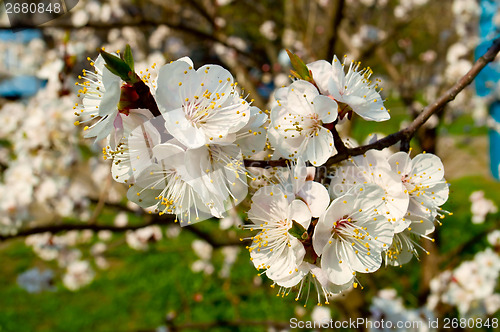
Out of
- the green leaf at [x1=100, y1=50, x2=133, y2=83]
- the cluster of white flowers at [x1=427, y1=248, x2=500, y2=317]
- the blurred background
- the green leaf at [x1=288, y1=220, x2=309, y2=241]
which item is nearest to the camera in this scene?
the green leaf at [x1=100, y1=50, x2=133, y2=83]

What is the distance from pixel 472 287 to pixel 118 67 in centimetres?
288

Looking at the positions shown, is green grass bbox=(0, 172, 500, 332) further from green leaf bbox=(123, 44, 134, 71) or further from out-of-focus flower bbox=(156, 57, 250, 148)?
green leaf bbox=(123, 44, 134, 71)

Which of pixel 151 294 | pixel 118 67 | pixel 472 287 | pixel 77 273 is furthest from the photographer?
pixel 151 294

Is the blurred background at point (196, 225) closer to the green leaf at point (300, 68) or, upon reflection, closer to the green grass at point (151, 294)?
the green grass at point (151, 294)

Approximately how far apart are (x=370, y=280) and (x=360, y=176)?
223 cm

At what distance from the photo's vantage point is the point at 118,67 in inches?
30.2

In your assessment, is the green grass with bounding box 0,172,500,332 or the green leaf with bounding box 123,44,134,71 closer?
the green leaf with bounding box 123,44,134,71

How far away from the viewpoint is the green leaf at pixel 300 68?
0.91 meters

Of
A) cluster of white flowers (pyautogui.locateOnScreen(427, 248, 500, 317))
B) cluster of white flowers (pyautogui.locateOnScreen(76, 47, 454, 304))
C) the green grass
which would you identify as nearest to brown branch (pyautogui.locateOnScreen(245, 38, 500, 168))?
cluster of white flowers (pyautogui.locateOnScreen(76, 47, 454, 304))

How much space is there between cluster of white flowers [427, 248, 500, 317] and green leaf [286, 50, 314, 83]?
2.44m

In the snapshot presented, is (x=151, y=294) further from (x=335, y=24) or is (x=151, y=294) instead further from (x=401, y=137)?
(x=401, y=137)

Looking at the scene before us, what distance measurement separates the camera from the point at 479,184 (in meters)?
7.24

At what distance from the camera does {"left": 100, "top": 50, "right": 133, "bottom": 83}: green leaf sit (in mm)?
750

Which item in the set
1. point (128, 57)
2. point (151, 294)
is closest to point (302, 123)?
point (128, 57)
